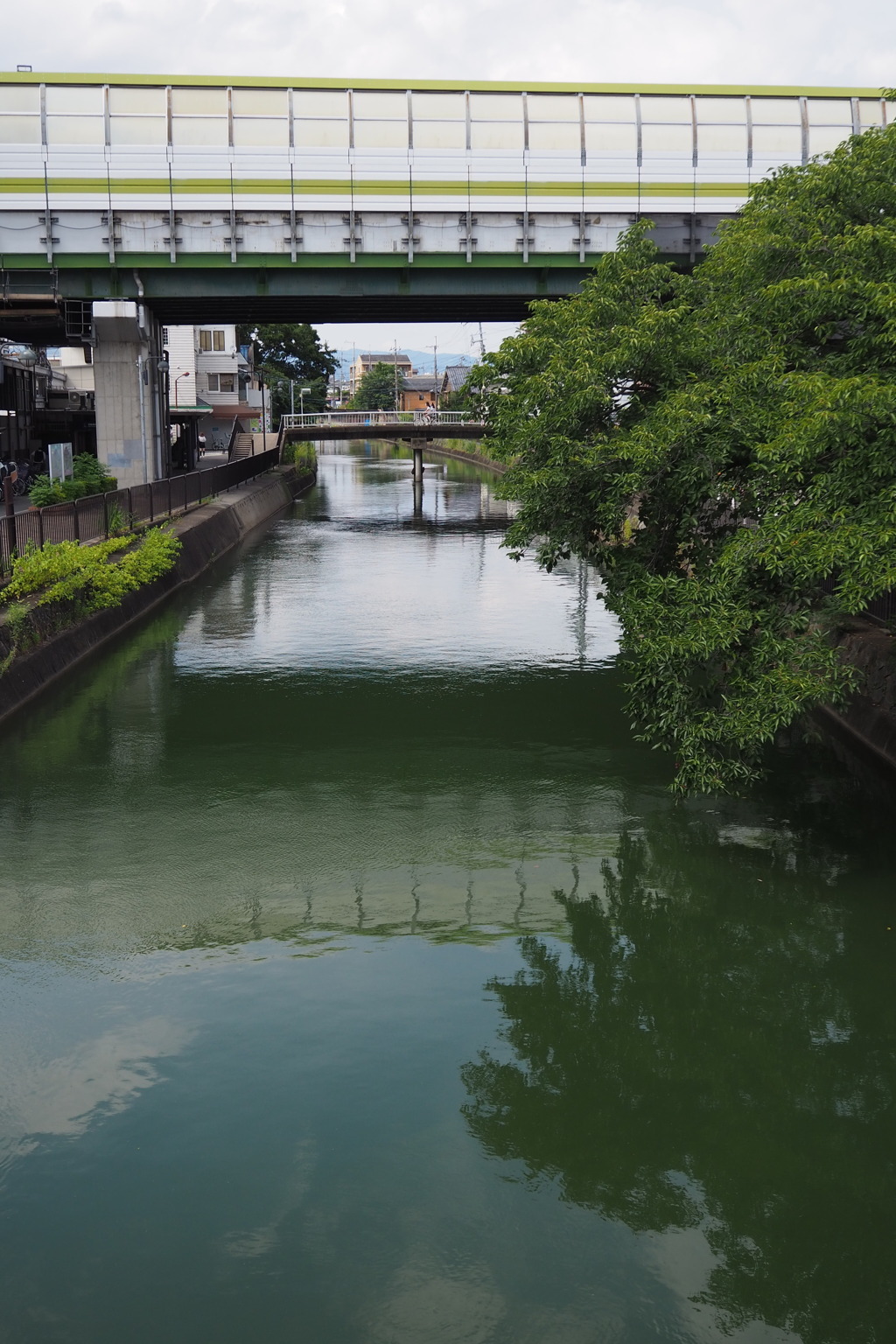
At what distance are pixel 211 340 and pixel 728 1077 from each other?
265ft

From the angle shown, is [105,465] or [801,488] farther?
[105,465]

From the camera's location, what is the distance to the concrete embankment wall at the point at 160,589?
A: 59.0ft

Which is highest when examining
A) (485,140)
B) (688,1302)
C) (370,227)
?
(485,140)

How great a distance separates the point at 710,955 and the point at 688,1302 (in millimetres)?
4267

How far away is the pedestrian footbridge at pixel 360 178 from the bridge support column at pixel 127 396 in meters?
1.36

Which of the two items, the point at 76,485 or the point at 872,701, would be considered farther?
the point at 76,485

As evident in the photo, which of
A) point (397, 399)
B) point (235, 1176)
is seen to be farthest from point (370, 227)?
point (397, 399)

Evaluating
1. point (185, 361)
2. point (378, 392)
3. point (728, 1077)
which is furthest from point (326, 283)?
point (378, 392)

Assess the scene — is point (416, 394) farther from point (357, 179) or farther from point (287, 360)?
point (357, 179)

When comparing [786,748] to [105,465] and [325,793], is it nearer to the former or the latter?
[325,793]

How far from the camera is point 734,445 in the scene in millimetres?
12320

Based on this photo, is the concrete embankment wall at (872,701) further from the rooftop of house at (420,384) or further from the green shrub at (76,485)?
the rooftop of house at (420,384)

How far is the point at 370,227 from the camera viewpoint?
3384 cm

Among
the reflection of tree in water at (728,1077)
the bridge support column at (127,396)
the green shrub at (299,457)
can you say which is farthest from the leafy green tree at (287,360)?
the reflection of tree in water at (728,1077)
